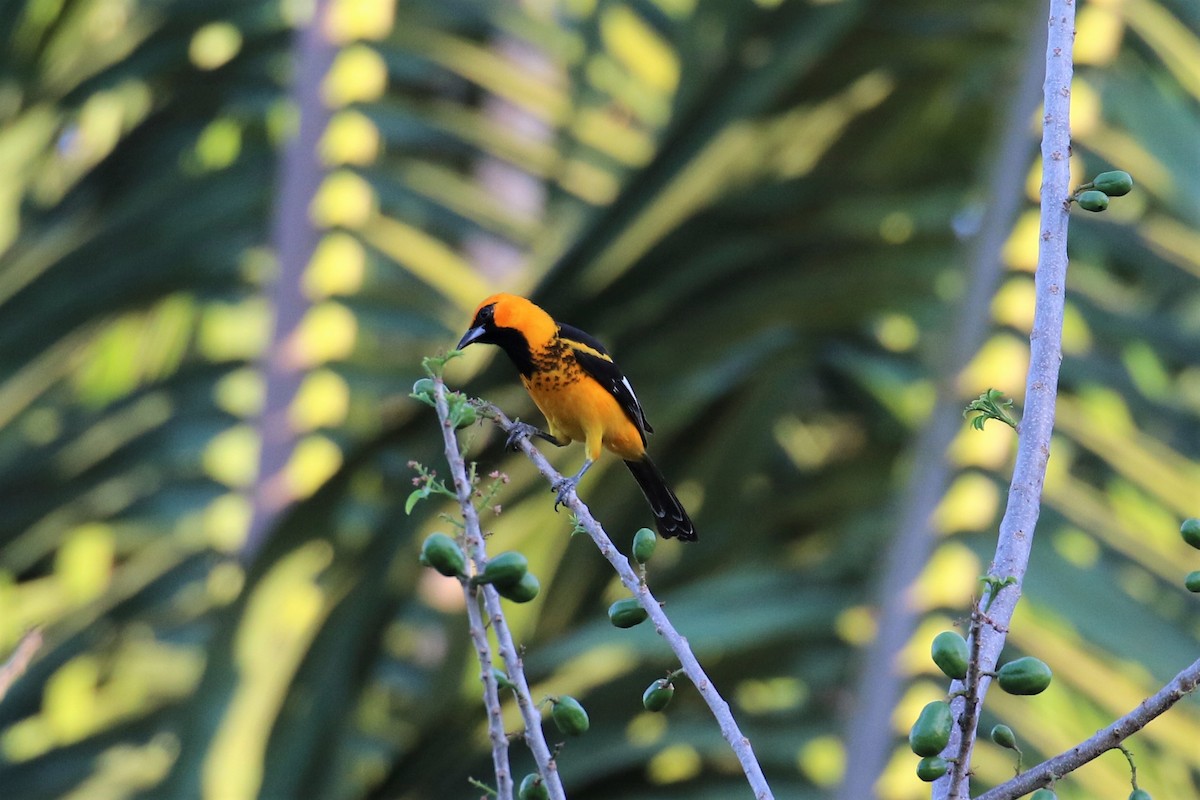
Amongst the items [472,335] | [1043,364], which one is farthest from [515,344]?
[1043,364]

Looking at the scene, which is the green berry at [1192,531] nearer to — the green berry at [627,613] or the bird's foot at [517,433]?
the green berry at [627,613]

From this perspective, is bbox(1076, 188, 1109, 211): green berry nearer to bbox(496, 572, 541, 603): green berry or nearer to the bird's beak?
bbox(496, 572, 541, 603): green berry

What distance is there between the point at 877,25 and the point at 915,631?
74.0 inches

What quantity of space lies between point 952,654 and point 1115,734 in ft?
0.56

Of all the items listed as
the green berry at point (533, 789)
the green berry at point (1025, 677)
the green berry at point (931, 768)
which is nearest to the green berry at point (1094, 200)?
the green berry at point (1025, 677)

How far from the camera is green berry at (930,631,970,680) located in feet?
4.58

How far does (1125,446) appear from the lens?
14.1 feet

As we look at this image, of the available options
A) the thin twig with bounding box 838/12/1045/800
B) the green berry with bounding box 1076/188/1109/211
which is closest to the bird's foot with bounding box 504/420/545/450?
the green berry with bounding box 1076/188/1109/211

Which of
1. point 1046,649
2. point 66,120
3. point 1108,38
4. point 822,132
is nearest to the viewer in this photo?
point 1046,649

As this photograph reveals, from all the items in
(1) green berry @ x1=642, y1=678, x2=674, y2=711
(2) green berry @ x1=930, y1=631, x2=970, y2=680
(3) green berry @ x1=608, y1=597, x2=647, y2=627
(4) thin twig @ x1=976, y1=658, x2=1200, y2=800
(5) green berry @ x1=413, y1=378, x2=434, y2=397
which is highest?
(5) green berry @ x1=413, y1=378, x2=434, y2=397

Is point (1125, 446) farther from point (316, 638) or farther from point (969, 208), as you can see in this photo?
point (316, 638)

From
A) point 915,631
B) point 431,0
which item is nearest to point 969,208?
point 915,631

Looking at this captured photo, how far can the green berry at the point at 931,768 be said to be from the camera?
4.66 ft

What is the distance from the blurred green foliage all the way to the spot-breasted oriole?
23.8 inches
